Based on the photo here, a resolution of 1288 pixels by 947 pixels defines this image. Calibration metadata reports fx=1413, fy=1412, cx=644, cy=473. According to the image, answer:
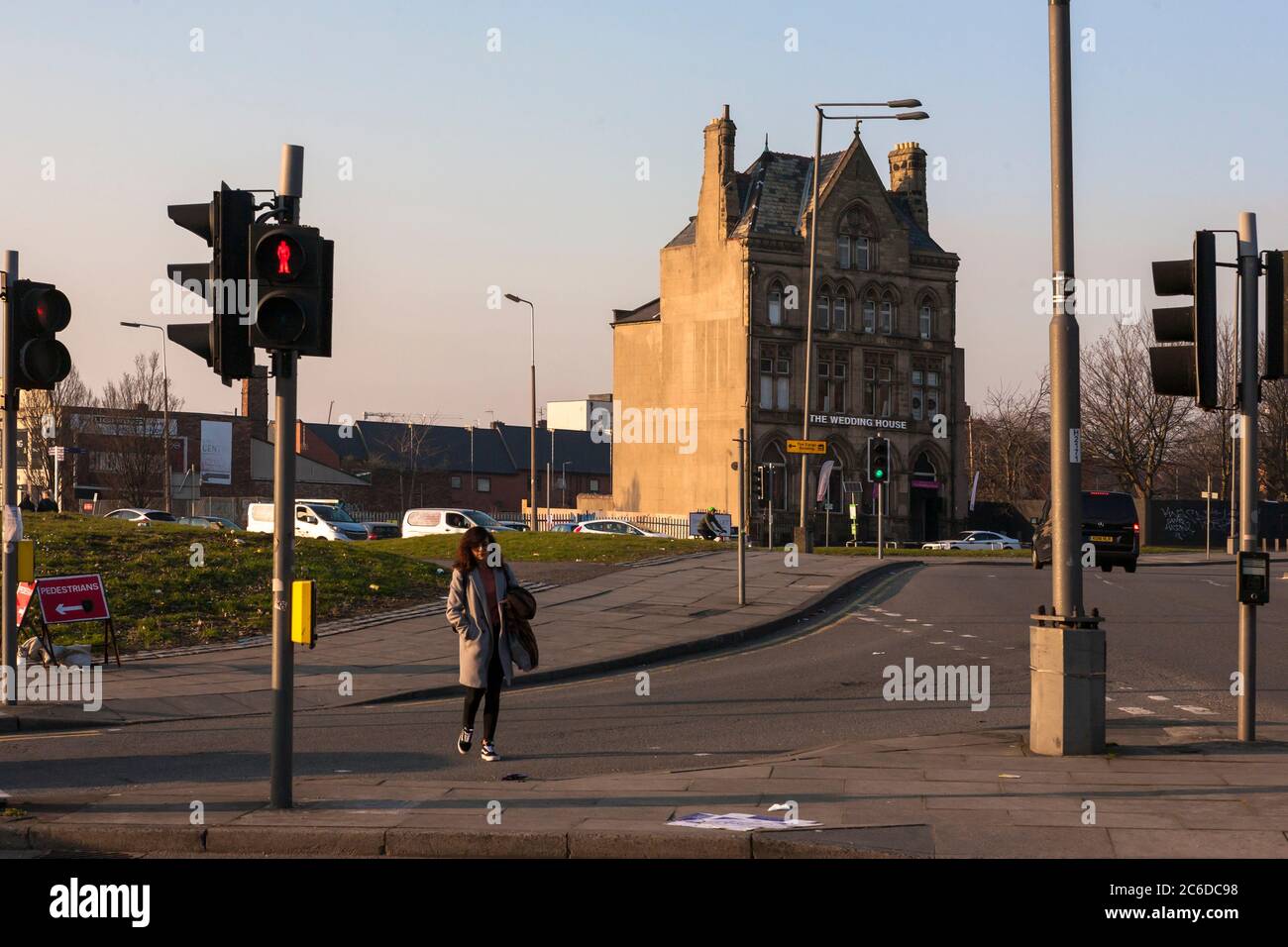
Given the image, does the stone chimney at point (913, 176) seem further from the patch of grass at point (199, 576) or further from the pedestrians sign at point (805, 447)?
the patch of grass at point (199, 576)

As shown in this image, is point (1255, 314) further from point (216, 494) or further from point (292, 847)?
point (216, 494)

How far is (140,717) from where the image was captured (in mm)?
13695

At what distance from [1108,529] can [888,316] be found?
3053 centimetres

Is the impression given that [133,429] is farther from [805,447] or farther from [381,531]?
[805,447]

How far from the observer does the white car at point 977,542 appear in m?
57.4

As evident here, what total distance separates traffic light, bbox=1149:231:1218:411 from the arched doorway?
53.1 meters

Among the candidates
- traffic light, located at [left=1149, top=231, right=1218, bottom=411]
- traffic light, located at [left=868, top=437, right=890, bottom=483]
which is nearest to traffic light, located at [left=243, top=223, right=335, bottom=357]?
traffic light, located at [left=1149, top=231, right=1218, bottom=411]

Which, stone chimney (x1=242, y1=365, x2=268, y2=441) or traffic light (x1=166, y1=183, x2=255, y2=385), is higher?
stone chimney (x1=242, y1=365, x2=268, y2=441)

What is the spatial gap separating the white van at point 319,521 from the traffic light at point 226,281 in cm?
4002

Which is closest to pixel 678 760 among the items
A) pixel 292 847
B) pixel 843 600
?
pixel 292 847

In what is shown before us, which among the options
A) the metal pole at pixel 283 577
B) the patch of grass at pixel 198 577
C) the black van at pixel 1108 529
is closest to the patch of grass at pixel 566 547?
the patch of grass at pixel 198 577

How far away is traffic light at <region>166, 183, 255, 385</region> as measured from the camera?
8.59 m

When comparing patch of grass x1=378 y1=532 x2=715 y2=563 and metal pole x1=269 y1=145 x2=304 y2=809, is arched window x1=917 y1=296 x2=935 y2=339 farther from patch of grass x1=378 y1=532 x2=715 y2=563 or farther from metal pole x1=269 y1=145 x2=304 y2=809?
metal pole x1=269 y1=145 x2=304 y2=809
